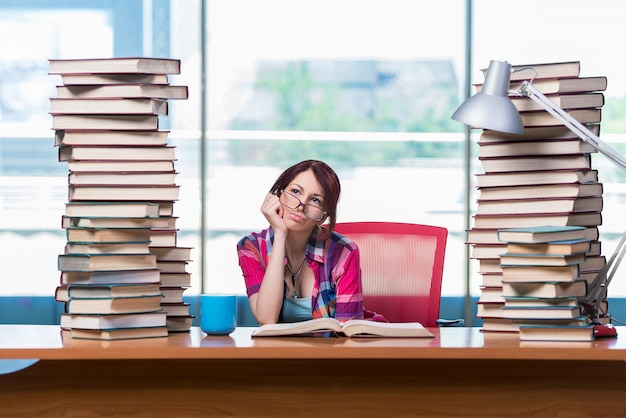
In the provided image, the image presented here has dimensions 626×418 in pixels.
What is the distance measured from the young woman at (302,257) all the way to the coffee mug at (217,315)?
27 centimetres

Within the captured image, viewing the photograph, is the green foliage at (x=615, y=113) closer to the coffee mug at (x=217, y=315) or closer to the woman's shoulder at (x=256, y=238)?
the woman's shoulder at (x=256, y=238)

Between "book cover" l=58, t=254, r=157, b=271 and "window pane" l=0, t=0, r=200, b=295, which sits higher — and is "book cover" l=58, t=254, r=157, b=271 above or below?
below

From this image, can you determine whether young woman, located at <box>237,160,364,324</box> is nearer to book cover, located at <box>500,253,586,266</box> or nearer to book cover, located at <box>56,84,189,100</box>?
book cover, located at <box>56,84,189,100</box>

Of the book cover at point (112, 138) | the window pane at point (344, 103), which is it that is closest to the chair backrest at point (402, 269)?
the book cover at point (112, 138)

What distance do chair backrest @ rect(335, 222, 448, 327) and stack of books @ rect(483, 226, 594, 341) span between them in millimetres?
941

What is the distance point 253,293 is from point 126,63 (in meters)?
0.77

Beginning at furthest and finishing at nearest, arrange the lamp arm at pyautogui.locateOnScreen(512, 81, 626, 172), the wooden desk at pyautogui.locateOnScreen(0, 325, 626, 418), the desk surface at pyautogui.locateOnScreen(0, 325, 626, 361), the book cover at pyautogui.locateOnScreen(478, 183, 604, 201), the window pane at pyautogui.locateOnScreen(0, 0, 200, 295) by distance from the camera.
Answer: the window pane at pyautogui.locateOnScreen(0, 0, 200, 295)
the book cover at pyautogui.locateOnScreen(478, 183, 604, 201)
the lamp arm at pyautogui.locateOnScreen(512, 81, 626, 172)
the wooden desk at pyautogui.locateOnScreen(0, 325, 626, 418)
the desk surface at pyautogui.locateOnScreen(0, 325, 626, 361)

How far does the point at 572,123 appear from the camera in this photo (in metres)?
2.27

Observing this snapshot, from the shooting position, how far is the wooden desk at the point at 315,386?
2.10 metres

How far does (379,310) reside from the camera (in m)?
3.11

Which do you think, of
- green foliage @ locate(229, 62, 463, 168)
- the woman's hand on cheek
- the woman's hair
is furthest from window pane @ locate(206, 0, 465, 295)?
the woman's hand on cheek

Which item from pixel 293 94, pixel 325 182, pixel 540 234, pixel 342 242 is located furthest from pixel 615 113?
pixel 540 234

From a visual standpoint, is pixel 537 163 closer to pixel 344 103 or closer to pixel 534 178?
pixel 534 178

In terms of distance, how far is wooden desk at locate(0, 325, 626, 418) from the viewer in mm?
2096
